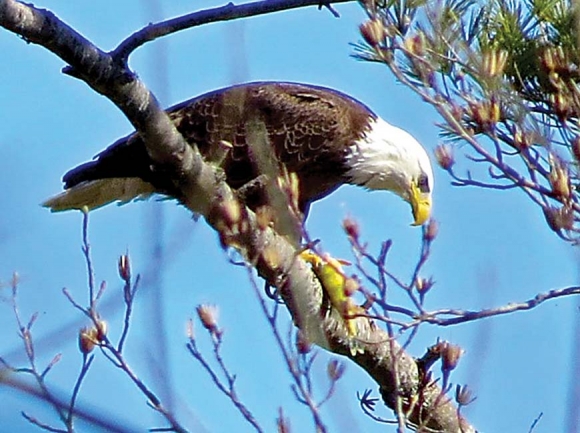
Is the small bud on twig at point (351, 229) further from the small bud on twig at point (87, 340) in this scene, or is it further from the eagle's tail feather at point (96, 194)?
the eagle's tail feather at point (96, 194)

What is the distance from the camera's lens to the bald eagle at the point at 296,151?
3.96m

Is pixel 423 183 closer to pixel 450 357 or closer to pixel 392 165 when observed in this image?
pixel 392 165

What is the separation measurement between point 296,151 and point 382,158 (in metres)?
0.38

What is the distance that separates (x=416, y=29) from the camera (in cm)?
253

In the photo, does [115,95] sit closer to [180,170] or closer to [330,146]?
[180,170]

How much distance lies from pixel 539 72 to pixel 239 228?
0.86m

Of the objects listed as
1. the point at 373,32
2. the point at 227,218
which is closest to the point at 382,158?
the point at 373,32

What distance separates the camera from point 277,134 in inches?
161

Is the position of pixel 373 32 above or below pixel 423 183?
below

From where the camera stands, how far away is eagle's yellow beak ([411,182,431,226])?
4125 millimetres

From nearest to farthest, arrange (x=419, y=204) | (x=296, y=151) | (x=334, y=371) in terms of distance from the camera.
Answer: (x=334, y=371)
(x=296, y=151)
(x=419, y=204)

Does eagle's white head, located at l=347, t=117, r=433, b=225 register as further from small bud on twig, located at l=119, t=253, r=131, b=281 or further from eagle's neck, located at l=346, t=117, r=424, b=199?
small bud on twig, located at l=119, t=253, r=131, b=281

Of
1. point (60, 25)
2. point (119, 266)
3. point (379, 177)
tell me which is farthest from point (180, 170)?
point (379, 177)

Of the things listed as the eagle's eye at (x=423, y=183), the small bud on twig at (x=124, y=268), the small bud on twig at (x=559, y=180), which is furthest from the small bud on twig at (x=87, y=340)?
the eagle's eye at (x=423, y=183)
